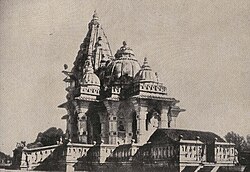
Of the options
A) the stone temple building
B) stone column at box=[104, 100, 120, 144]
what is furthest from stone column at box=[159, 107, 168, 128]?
stone column at box=[104, 100, 120, 144]

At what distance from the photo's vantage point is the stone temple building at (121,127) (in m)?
3.43

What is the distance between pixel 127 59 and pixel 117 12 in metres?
0.94

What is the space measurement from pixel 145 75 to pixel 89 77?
4.36 feet

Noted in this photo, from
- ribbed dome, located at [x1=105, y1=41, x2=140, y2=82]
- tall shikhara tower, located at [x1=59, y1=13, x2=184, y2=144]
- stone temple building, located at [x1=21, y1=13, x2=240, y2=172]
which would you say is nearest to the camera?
stone temple building, located at [x1=21, y1=13, x2=240, y2=172]

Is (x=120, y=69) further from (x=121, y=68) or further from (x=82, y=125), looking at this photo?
(x=82, y=125)

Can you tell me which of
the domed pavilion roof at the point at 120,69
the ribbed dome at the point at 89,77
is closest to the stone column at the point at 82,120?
the ribbed dome at the point at 89,77

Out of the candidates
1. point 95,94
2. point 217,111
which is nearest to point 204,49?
point 217,111

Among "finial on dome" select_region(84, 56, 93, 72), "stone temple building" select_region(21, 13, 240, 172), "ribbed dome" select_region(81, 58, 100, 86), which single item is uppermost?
"finial on dome" select_region(84, 56, 93, 72)

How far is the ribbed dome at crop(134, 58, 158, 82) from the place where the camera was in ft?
13.3

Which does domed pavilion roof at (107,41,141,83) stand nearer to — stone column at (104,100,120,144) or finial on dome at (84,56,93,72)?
finial on dome at (84,56,93,72)

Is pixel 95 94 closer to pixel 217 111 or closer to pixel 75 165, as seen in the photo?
pixel 75 165

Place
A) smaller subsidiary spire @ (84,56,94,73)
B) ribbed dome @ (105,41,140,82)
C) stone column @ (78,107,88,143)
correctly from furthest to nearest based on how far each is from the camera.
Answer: smaller subsidiary spire @ (84,56,94,73), stone column @ (78,107,88,143), ribbed dome @ (105,41,140,82)

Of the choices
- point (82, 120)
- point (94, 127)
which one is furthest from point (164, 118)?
point (82, 120)

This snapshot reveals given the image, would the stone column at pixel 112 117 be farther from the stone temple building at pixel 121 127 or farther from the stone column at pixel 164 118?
the stone column at pixel 164 118
